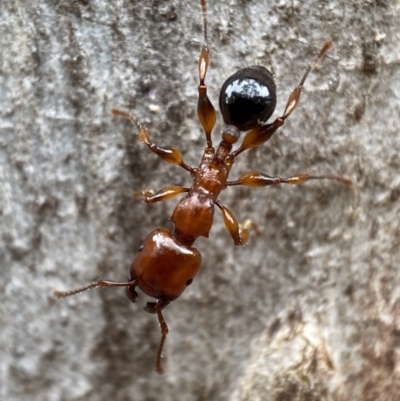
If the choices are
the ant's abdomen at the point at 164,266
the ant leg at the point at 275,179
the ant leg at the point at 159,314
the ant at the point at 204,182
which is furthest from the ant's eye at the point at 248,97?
the ant leg at the point at 159,314

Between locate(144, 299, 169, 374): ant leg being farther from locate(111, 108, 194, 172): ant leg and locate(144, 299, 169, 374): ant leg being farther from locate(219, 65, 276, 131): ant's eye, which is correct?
locate(219, 65, 276, 131): ant's eye

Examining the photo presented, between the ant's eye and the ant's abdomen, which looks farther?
the ant's abdomen

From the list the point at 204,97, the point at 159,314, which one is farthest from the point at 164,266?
the point at 204,97

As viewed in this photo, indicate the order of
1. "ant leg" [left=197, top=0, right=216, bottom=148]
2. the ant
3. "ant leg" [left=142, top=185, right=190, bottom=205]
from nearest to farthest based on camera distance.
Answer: "ant leg" [left=197, top=0, right=216, bottom=148], the ant, "ant leg" [left=142, top=185, right=190, bottom=205]

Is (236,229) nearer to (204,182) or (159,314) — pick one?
(204,182)

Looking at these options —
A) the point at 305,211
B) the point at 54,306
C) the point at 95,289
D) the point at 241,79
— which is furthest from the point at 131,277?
the point at 241,79

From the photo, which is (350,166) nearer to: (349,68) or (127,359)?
(349,68)

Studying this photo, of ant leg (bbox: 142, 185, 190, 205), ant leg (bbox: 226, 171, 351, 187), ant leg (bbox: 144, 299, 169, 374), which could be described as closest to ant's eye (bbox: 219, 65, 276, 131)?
ant leg (bbox: 226, 171, 351, 187)
